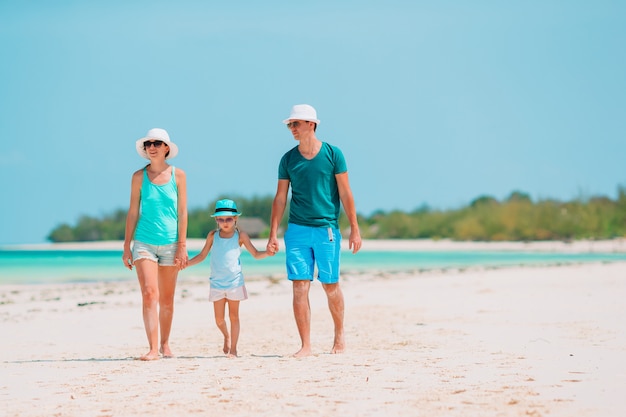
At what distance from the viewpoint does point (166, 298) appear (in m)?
6.38

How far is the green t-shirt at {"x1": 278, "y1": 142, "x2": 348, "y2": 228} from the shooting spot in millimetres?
6137

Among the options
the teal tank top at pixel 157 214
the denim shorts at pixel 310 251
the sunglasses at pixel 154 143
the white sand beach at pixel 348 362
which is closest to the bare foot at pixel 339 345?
the white sand beach at pixel 348 362

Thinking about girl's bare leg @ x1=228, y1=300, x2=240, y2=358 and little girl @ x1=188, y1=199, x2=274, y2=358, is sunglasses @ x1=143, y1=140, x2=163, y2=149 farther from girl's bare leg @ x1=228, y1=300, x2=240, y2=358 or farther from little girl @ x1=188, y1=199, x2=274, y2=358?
girl's bare leg @ x1=228, y1=300, x2=240, y2=358

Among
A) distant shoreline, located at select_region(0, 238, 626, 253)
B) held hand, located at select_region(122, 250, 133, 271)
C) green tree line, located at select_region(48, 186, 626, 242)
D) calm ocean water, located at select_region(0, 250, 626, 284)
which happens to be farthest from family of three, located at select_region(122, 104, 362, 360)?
green tree line, located at select_region(48, 186, 626, 242)

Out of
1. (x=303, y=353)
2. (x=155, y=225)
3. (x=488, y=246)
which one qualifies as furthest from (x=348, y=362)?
(x=488, y=246)

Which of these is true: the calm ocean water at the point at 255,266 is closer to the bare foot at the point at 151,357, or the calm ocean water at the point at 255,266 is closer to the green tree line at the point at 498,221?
the green tree line at the point at 498,221

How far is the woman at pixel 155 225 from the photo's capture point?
→ 240 inches

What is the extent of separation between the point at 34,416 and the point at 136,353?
2716 mm

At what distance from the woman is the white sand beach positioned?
0.54m

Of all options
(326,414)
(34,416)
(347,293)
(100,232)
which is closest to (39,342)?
(34,416)

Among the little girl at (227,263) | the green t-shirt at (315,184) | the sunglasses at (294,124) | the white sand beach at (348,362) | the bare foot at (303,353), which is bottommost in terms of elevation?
the white sand beach at (348,362)

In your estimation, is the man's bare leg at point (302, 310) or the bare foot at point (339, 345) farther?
the bare foot at point (339, 345)

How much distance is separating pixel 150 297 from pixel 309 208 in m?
1.36

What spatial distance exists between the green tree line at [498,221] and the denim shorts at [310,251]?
1624 inches
